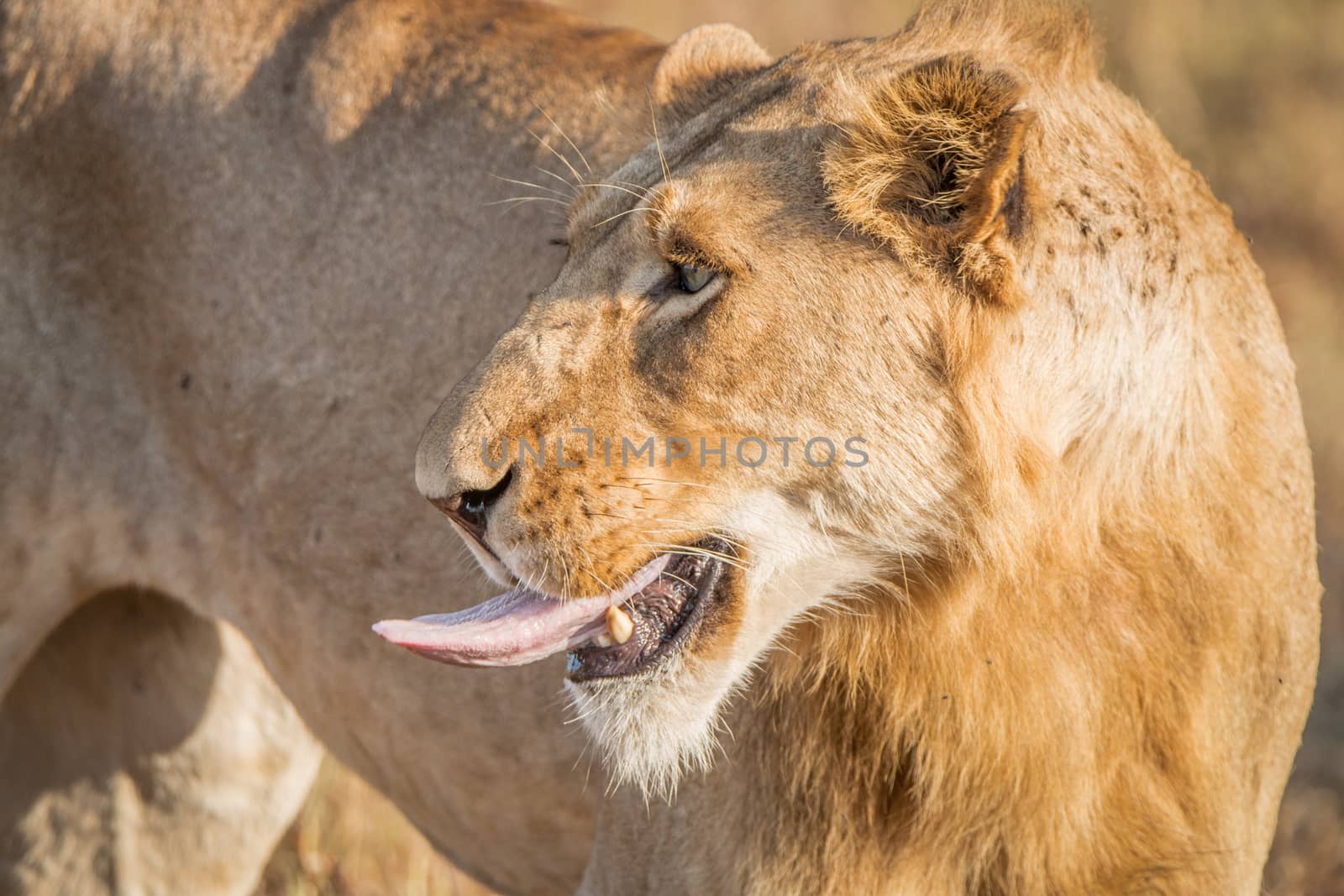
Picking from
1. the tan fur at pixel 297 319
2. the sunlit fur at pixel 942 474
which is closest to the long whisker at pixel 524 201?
the tan fur at pixel 297 319

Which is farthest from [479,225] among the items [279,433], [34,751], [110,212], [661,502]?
[34,751]

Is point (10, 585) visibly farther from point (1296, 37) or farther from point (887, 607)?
point (1296, 37)

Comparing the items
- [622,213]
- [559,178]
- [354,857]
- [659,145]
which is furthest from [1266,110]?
[622,213]

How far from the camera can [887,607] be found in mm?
2455

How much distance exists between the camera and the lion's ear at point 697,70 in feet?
9.19

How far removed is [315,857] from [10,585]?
178cm

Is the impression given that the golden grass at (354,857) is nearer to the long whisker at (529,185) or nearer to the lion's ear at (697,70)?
the long whisker at (529,185)

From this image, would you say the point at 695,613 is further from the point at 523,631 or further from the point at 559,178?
the point at 559,178

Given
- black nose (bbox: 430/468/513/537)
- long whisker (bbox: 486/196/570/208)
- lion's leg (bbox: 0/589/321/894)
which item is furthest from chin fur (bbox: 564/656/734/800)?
lion's leg (bbox: 0/589/321/894)

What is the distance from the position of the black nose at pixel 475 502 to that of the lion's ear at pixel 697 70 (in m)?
0.86

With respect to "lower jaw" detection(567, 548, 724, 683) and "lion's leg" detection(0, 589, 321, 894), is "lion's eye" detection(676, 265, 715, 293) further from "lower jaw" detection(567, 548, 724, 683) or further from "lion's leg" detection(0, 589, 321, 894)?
"lion's leg" detection(0, 589, 321, 894)

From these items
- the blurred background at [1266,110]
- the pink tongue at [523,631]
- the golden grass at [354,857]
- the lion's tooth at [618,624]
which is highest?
the blurred background at [1266,110]

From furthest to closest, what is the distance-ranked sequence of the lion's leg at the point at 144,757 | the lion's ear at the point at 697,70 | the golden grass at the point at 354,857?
the golden grass at the point at 354,857 < the lion's leg at the point at 144,757 < the lion's ear at the point at 697,70

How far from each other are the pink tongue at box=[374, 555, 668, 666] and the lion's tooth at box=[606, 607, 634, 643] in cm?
1
